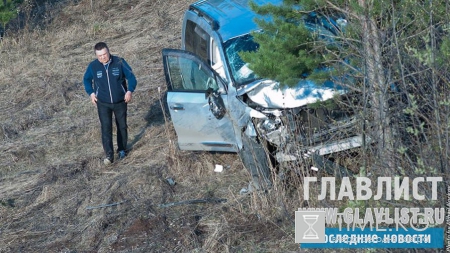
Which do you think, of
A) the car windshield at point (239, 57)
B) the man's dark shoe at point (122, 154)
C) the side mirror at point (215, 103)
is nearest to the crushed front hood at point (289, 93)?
the car windshield at point (239, 57)

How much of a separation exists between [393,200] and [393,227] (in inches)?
10.3

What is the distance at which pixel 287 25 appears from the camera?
24.1ft

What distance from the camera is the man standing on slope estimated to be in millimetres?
9555

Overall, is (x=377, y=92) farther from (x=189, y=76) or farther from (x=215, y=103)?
(x=189, y=76)

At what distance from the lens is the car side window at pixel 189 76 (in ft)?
29.0

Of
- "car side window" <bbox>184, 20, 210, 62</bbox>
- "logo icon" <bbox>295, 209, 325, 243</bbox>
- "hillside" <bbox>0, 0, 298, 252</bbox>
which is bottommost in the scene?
"logo icon" <bbox>295, 209, 325, 243</bbox>

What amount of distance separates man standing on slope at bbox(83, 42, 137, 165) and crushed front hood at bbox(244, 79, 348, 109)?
2.09 meters

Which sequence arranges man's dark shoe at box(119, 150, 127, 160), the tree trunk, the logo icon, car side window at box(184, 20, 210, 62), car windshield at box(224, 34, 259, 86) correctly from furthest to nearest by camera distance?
man's dark shoe at box(119, 150, 127, 160), car side window at box(184, 20, 210, 62), car windshield at box(224, 34, 259, 86), the logo icon, the tree trunk

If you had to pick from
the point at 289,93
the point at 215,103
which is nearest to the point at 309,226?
the point at 289,93

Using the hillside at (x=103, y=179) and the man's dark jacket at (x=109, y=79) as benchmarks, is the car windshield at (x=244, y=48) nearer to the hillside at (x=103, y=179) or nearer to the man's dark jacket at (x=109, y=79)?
the hillside at (x=103, y=179)

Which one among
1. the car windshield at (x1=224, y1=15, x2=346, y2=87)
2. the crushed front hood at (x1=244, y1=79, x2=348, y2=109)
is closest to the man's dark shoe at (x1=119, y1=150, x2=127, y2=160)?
the car windshield at (x1=224, y1=15, x2=346, y2=87)

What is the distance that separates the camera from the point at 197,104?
8766mm

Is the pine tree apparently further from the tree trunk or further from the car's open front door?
the car's open front door

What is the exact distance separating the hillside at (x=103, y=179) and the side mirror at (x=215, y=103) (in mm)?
806
